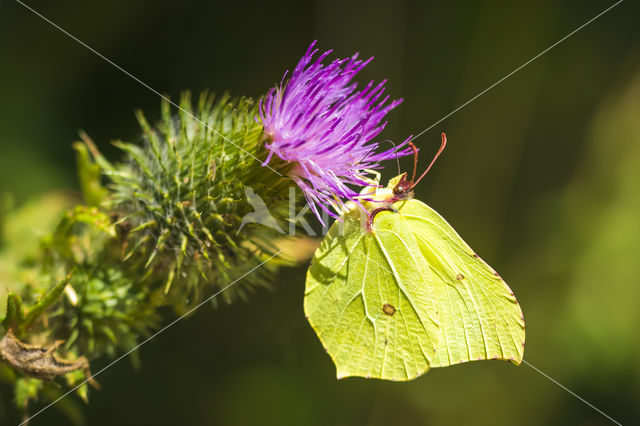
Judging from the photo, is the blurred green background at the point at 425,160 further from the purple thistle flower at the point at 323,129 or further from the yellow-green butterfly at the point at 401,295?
the purple thistle flower at the point at 323,129

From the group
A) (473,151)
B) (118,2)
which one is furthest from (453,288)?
(118,2)

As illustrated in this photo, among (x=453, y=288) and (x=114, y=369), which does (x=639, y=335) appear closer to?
(x=453, y=288)

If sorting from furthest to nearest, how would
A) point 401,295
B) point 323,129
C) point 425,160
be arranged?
point 425,160 → point 401,295 → point 323,129

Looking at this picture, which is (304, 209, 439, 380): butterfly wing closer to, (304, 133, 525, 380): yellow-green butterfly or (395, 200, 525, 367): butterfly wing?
(304, 133, 525, 380): yellow-green butterfly

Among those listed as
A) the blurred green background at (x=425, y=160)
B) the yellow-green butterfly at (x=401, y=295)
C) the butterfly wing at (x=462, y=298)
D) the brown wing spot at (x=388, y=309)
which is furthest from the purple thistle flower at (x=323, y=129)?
the blurred green background at (x=425, y=160)

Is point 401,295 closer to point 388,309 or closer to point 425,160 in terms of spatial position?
point 388,309

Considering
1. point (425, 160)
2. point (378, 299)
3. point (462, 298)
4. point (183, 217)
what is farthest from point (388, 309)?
point (425, 160)
